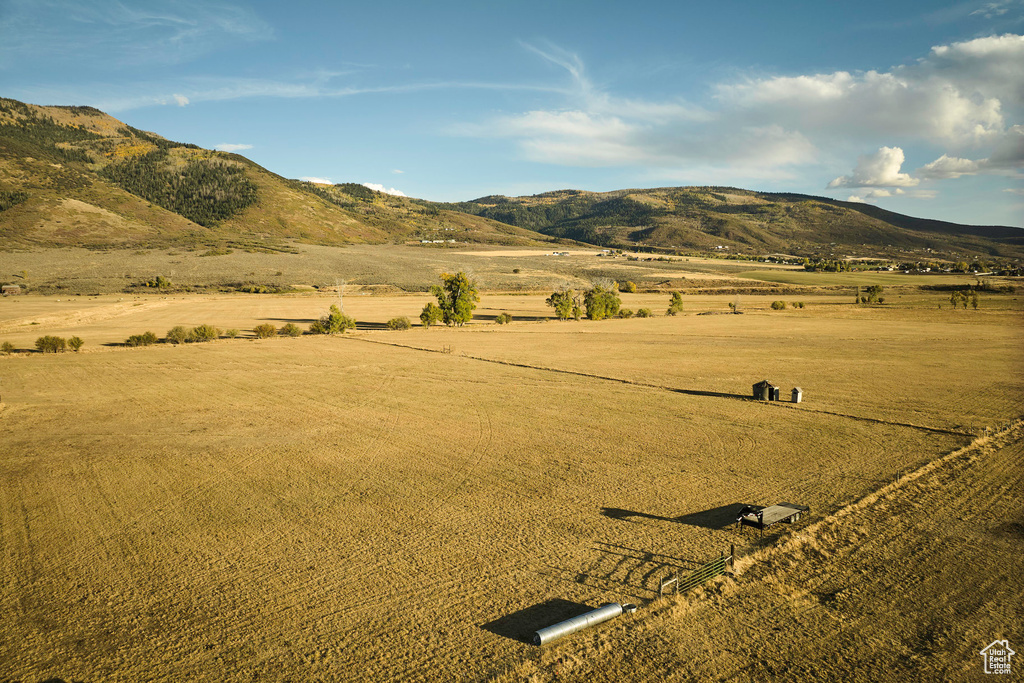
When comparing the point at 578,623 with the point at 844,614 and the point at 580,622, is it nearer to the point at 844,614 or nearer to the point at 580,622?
the point at 580,622

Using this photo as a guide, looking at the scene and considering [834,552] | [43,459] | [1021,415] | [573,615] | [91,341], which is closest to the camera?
[573,615]

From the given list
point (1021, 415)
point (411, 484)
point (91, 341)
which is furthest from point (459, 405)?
point (91, 341)

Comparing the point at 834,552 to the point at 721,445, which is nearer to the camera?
the point at 834,552

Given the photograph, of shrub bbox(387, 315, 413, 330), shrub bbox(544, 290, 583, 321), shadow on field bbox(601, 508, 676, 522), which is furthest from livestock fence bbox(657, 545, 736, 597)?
shrub bbox(544, 290, 583, 321)

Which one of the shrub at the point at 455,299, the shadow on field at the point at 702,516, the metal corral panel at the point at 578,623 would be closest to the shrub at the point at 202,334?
the shrub at the point at 455,299

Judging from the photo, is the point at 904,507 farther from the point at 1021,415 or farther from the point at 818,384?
the point at 818,384

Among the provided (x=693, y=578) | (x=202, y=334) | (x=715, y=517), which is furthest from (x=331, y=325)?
(x=693, y=578)

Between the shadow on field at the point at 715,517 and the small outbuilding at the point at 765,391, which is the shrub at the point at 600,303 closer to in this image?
the small outbuilding at the point at 765,391

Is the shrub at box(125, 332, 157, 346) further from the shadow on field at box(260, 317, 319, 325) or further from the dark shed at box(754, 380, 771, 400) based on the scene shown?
the dark shed at box(754, 380, 771, 400)
